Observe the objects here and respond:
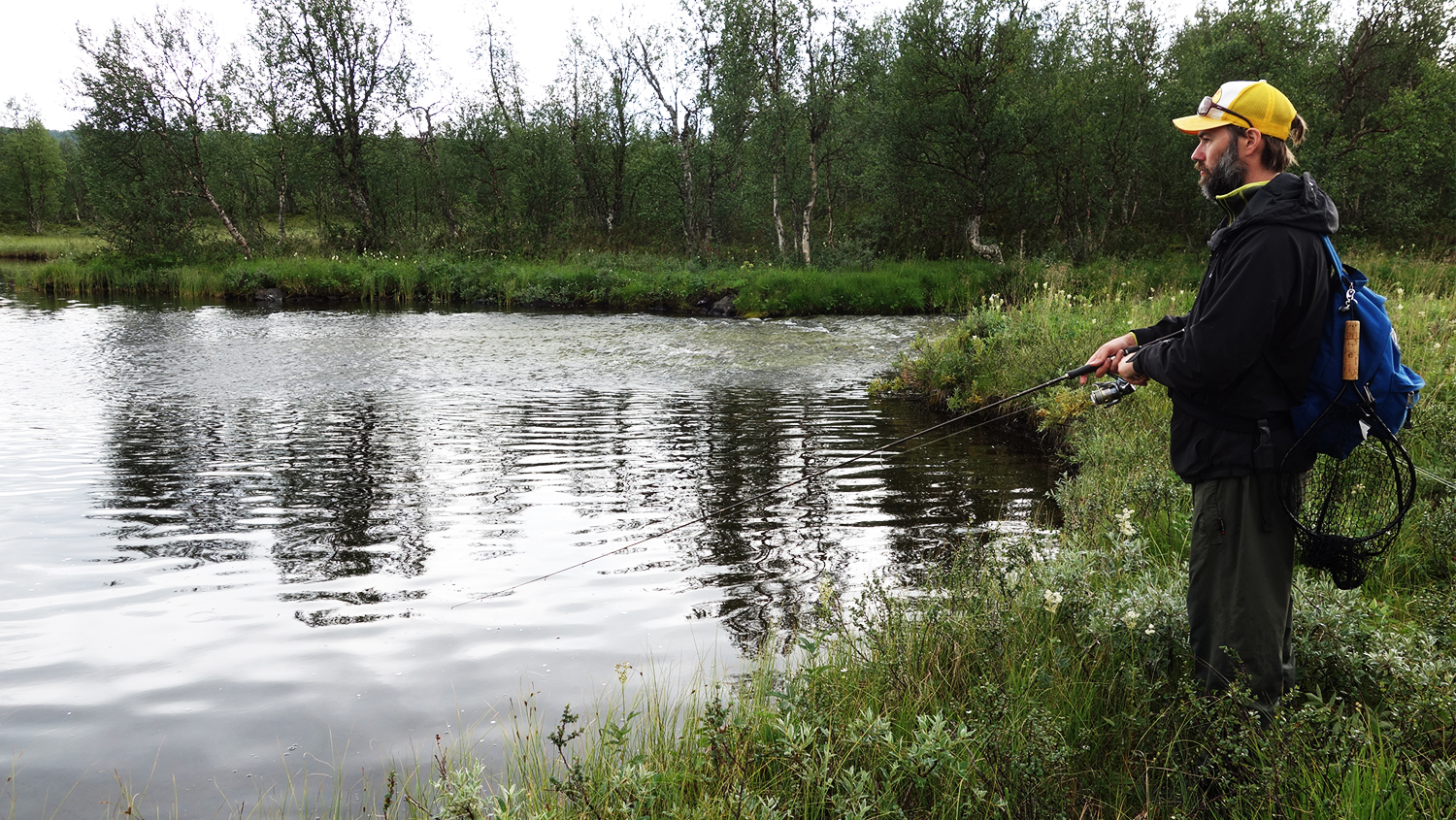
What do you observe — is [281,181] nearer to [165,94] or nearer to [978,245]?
[165,94]

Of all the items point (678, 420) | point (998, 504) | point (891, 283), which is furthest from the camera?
point (891, 283)

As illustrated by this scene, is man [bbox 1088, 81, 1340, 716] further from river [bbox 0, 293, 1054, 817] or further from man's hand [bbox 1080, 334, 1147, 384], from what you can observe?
river [bbox 0, 293, 1054, 817]

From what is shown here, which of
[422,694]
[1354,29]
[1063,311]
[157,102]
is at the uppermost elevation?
[1354,29]

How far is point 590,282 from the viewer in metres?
30.2

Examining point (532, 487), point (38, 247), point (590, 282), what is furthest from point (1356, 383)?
point (38, 247)

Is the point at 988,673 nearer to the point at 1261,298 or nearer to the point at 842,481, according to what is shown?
the point at 1261,298

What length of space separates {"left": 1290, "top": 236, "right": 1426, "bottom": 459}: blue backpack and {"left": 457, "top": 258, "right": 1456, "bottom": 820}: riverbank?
2.95 ft

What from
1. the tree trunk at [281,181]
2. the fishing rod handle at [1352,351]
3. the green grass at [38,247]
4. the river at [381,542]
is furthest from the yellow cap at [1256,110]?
the green grass at [38,247]

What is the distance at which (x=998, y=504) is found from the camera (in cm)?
798

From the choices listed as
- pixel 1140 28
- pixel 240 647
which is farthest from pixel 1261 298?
pixel 1140 28

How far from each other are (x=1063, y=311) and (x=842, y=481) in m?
6.47

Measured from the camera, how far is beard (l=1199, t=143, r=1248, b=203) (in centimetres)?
301

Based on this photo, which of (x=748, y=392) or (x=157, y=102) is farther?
(x=157, y=102)

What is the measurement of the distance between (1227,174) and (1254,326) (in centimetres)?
72
